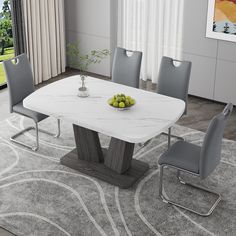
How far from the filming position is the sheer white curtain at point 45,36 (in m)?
7.07

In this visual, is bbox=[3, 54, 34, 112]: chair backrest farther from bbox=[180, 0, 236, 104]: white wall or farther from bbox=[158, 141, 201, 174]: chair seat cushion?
bbox=[180, 0, 236, 104]: white wall

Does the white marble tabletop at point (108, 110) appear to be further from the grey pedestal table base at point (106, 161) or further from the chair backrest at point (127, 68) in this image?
the chair backrest at point (127, 68)

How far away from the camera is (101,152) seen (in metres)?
5.12

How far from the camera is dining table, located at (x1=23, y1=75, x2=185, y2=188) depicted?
4391 mm

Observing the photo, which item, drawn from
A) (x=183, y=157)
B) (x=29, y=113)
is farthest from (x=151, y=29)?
(x=183, y=157)

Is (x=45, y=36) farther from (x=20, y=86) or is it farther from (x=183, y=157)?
(x=183, y=157)

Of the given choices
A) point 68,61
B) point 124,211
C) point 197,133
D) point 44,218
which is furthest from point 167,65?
point 68,61

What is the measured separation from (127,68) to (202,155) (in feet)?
6.39

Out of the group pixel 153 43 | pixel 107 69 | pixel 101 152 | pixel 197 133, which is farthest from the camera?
pixel 107 69

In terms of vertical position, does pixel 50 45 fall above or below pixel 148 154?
above

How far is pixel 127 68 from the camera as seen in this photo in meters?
5.77

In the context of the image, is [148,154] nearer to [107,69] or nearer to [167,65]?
[167,65]

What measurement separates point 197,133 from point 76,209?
2065mm

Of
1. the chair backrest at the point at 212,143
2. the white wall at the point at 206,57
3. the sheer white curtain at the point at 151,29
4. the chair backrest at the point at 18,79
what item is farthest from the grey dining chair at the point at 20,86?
the white wall at the point at 206,57
